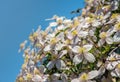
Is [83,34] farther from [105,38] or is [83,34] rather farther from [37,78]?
[37,78]

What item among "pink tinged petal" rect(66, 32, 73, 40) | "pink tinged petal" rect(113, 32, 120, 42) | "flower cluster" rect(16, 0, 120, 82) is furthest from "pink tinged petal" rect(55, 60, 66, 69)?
"pink tinged petal" rect(113, 32, 120, 42)

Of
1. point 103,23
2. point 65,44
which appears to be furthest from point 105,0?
point 65,44

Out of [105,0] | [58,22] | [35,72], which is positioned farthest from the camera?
[105,0]

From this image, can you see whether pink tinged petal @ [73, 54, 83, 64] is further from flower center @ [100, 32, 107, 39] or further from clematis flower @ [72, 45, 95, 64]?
flower center @ [100, 32, 107, 39]

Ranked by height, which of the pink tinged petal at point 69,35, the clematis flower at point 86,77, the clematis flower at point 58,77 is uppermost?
the pink tinged petal at point 69,35

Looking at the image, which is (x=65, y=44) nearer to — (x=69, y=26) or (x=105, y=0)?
(x=69, y=26)

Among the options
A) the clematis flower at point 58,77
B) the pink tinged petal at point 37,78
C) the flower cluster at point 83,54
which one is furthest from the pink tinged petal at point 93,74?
the pink tinged petal at point 37,78

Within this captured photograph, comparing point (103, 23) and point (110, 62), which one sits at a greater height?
point (103, 23)

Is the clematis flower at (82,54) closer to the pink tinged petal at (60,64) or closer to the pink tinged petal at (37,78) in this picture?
the pink tinged petal at (60,64)
